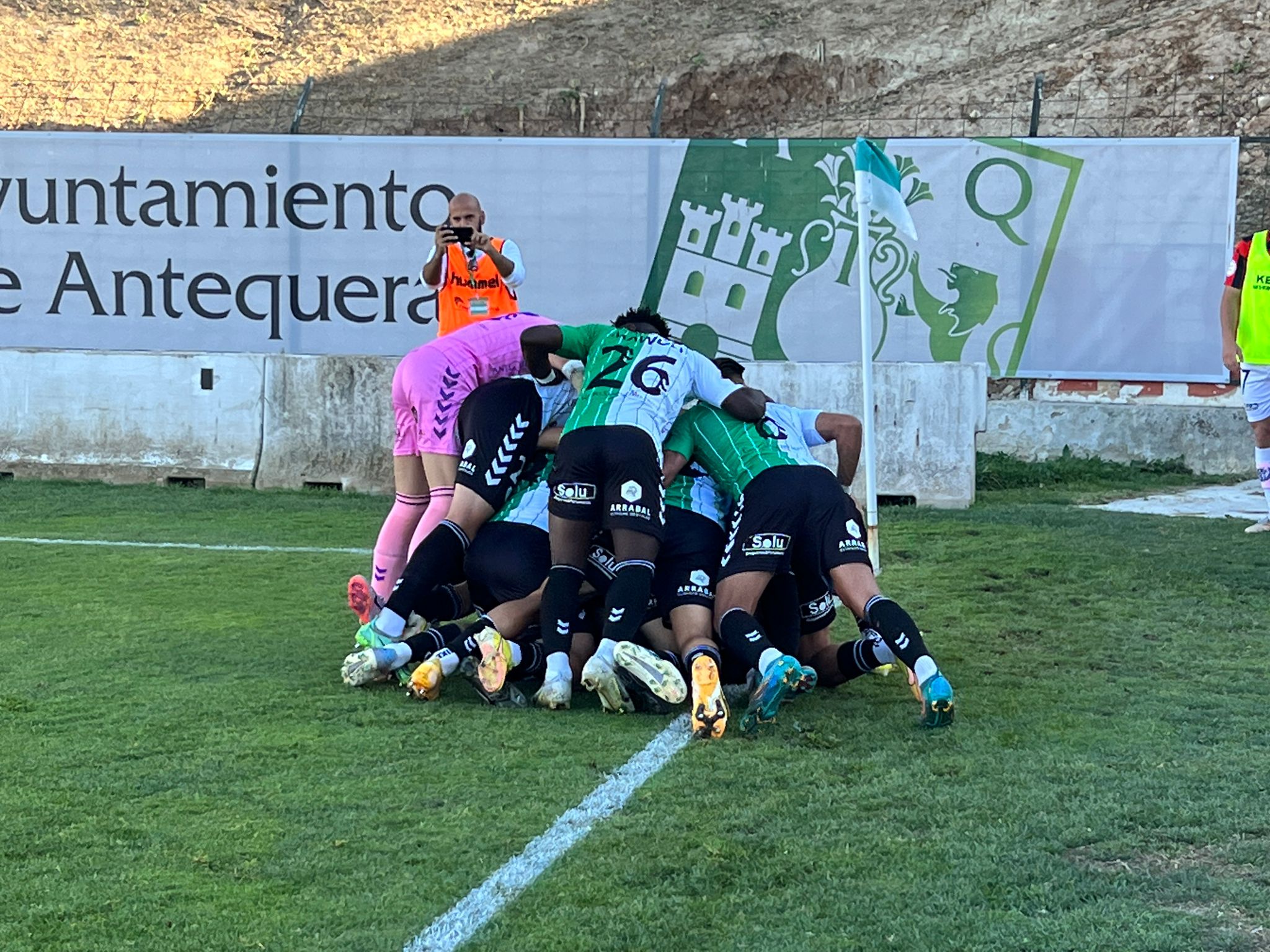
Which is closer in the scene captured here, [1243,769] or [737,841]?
[737,841]

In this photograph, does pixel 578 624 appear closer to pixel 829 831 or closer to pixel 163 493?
pixel 829 831

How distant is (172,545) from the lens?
29.8 ft

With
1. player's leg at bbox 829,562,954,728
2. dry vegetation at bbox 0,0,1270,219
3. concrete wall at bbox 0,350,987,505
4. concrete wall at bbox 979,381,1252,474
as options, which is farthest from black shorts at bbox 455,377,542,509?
dry vegetation at bbox 0,0,1270,219

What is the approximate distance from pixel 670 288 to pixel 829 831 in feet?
32.3

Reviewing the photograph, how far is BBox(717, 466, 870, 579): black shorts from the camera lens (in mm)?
5492

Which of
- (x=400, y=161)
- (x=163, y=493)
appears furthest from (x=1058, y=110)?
(x=163, y=493)

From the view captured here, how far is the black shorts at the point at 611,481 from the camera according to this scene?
5551 millimetres

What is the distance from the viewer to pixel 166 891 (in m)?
3.50

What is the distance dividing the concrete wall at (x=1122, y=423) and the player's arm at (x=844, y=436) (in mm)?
7075

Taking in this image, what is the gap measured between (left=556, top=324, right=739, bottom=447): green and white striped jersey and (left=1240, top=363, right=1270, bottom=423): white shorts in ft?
16.6

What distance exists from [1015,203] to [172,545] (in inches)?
313

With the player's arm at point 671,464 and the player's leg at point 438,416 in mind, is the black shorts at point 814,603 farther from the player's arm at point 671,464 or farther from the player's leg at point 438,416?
the player's leg at point 438,416

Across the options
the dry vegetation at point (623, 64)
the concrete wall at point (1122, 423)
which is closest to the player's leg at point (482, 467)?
the concrete wall at point (1122, 423)

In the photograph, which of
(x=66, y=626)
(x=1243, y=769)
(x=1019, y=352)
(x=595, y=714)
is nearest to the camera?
(x=1243, y=769)
